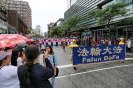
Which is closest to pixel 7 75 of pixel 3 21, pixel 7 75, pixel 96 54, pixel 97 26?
pixel 7 75

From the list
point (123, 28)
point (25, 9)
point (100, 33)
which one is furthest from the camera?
point (25, 9)

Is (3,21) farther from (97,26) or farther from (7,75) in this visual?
(7,75)

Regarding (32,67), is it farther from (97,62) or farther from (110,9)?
(110,9)

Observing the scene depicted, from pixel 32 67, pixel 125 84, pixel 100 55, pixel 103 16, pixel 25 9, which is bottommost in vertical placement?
Result: pixel 125 84

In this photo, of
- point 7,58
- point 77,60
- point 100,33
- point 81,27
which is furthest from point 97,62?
point 81,27

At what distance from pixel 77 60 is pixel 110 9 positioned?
14873mm

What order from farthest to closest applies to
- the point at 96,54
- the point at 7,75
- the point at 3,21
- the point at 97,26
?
1. the point at 3,21
2. the point at 97,26
3. the point at 96,54
4. the point at 7,75

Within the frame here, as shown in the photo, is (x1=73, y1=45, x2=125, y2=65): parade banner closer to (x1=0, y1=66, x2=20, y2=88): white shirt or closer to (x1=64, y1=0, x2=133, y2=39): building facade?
(x1=0, y1=66, x2=20, y2=88): white shirt

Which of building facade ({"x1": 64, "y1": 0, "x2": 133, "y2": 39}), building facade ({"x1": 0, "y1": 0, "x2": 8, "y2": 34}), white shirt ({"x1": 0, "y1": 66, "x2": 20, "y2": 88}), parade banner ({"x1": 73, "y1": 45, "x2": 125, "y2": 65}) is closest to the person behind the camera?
white shirt ({"x1": 0, "y1": 66, "x2": 20, "y2": 88})

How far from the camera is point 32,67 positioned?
7.55 ft

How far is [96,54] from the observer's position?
9750 mm

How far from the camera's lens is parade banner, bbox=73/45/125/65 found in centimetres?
916

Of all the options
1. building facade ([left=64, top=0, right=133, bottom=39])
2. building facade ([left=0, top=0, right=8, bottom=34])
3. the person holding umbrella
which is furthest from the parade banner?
building facade ([left=0, top=0, right=8, bottom=34])

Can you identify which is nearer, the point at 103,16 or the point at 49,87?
the point at 49,87
